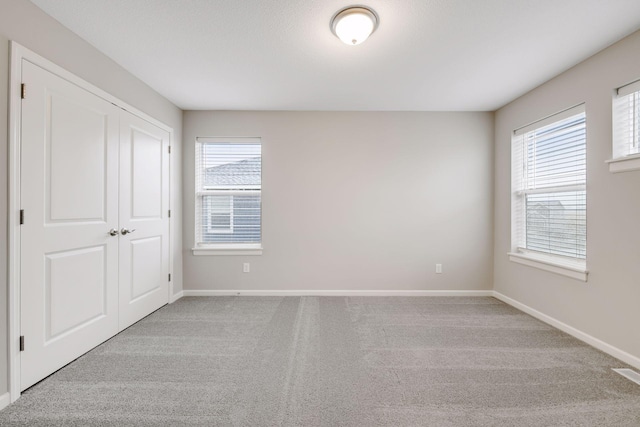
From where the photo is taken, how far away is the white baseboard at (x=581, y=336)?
2072 mm

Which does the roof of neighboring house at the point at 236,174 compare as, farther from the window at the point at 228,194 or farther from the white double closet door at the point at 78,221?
the white double closet door at the point at 78,221

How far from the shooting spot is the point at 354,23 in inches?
73.0

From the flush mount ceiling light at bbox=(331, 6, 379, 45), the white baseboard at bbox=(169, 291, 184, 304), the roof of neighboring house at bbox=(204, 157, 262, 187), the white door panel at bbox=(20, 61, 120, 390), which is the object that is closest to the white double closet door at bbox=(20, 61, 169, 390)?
the white door panel at bbox=(20, 61, 120, 390)

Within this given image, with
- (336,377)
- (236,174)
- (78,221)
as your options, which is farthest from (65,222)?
(336,377)

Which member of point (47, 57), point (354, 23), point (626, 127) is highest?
point (354, 23)

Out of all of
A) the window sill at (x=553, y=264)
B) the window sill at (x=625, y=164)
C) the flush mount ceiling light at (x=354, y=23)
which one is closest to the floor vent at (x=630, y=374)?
the window sill at (x=553, y=264)

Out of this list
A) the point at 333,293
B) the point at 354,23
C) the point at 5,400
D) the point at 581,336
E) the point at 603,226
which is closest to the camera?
the point at 5,400

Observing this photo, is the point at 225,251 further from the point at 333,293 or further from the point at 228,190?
the point at 333,293

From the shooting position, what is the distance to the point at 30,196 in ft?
5.79

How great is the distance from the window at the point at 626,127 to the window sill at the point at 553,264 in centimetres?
90

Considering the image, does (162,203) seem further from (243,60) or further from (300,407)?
(300,407)

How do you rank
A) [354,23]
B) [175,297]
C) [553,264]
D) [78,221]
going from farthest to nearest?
1. [175,297]
2. [553,264]
3. [78,221]
4. [354,23]

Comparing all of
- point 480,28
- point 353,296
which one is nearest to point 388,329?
point 353,296

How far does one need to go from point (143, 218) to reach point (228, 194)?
3.60 feet
